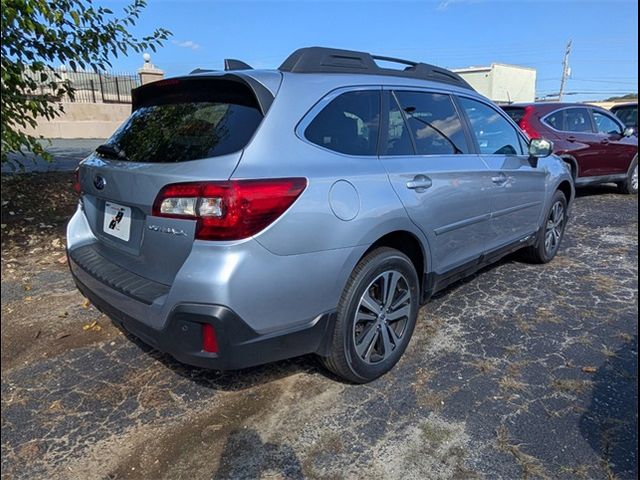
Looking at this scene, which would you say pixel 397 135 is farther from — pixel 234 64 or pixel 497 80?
pixel 497 80

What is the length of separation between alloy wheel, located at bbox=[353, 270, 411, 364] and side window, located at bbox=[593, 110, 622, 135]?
24.0 feet

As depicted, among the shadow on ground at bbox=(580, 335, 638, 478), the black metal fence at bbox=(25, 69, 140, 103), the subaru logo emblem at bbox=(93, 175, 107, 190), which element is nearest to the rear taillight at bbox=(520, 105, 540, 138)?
the shadow on ground at bbox=(580, 335, 638, 478)

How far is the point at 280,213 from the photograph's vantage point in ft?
6.75

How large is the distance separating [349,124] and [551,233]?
3.29 meters

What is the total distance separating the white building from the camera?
24.2 metres

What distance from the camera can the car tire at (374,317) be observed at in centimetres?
246

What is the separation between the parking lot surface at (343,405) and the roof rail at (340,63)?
178 cm

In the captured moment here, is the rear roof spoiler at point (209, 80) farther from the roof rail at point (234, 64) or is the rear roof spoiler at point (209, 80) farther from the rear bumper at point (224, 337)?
the rear bumper at point (224, 337)

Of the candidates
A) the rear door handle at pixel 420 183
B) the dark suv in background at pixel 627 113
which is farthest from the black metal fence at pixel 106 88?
the rear door handle at pixel 420 183

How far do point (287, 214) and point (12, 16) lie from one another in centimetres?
375

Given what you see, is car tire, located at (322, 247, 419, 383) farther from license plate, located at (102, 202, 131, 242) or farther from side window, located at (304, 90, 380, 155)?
license plate, located at (102, 202, 131, 242)

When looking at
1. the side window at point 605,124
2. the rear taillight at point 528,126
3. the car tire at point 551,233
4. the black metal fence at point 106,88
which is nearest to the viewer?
the car tire at point 551,233

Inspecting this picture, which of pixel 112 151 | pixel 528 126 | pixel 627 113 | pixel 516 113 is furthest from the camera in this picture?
pixel 627 113

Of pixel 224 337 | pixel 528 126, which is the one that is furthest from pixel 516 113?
pixel 224 337
